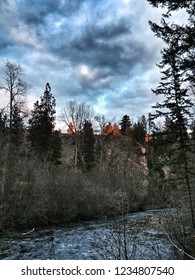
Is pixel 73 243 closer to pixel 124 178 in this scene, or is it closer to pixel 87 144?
pixel 124 178

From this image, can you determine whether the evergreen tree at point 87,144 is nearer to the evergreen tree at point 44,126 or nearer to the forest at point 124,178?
the evergreen tree at point 44,126

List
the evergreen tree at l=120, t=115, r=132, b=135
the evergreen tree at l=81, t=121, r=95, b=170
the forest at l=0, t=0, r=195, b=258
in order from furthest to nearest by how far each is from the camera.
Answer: the evergreen tree at l=120, t=115, r=132, b=135 → the evergreen tree at l=81, t=121, r=95, b=170 → the forest at l=0, t=0, r=195, b=258

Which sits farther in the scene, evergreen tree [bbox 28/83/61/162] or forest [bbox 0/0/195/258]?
evergreen tree [bbox 28/83/61/162]

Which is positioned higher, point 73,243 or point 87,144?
point 87,144

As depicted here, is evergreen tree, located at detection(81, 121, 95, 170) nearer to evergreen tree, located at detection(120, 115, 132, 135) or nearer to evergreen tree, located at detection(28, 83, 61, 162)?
evergreen tree, located at detection(28, 83, 61, 162)

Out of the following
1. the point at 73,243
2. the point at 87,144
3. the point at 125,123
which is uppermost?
the point at 125,123

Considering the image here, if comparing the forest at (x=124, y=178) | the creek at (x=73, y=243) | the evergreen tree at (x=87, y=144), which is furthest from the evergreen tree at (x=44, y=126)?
the creek at (x=73, y=243)

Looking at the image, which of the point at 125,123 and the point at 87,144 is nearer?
the point at 87,144

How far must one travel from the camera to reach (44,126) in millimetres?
49250

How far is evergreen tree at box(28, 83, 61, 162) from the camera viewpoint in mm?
47375

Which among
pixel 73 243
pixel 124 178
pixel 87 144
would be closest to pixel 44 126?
pixel 87 144

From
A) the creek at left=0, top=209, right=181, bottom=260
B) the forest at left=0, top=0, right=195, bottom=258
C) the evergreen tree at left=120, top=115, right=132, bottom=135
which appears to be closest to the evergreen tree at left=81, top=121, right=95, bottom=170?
the forest at left=0, top=0, right=195, bottom=258
